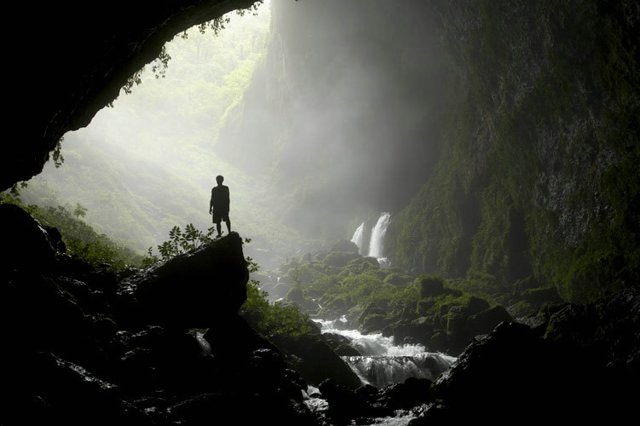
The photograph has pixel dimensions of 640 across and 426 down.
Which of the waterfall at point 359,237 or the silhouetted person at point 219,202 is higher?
the waterfall at point 359,237

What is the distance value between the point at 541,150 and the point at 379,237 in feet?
94.8

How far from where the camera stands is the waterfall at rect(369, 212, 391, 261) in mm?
53438

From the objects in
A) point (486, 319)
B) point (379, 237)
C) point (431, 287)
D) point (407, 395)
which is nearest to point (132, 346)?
point (407, 395)

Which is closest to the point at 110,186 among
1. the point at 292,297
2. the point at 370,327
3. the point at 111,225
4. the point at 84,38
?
the point at 111,225

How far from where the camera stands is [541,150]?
27.9 meters

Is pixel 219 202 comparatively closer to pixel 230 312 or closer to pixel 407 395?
pixel 230 312

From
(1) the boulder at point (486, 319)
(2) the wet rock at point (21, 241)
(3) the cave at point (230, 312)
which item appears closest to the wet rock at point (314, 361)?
(3) the cave at point (230, 312)

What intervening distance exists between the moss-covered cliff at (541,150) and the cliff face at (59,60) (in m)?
20.5

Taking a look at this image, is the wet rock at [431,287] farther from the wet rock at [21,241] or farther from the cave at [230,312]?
the wet rock at [21,241]

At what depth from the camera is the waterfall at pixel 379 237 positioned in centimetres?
5344

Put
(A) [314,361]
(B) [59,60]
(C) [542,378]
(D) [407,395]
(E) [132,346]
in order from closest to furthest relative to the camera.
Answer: (B) [59,60], (E) [132,346], (C) [542,378], (D) [407,395], (A) [314,361]

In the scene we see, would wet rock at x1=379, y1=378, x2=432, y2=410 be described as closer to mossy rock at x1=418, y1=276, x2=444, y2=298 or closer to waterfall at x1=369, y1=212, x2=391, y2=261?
mossy rock at x1=418, y1=276, x2=444, y2=298

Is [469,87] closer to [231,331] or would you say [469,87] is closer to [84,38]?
[231,331]

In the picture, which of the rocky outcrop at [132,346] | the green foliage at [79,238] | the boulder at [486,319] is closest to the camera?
the rocky outcrop at [132,346]
